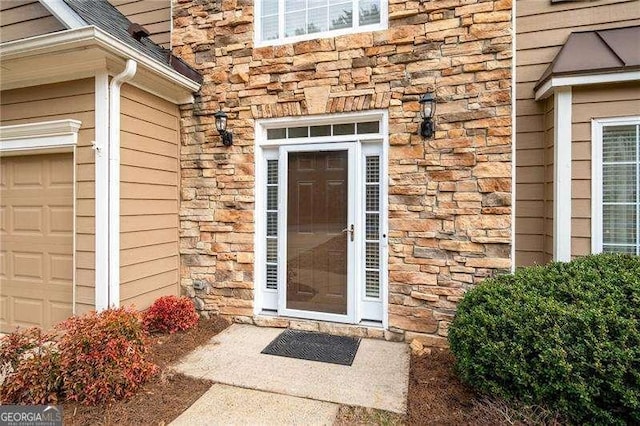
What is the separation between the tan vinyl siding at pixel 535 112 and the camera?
145 inches

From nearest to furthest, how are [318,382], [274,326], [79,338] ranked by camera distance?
[79,338]
[318,382]
[274,326]

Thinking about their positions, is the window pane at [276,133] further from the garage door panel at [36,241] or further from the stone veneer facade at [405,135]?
the garage door panel at [36,241]

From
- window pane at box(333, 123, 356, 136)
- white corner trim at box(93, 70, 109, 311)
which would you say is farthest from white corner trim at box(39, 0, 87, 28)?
window pane at box(333, 123, 356, 136)

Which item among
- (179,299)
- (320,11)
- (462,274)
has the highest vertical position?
(320,11)

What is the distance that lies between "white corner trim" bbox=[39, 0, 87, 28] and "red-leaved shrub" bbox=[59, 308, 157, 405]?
2.79 metres

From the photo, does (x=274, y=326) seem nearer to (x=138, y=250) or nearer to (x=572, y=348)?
(x=138, y=250)

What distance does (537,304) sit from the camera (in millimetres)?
2373

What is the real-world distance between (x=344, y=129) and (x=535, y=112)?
2026 millimetres

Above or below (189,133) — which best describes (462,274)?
below

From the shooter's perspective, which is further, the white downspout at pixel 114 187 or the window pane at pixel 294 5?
the window pane at pixel 294 5

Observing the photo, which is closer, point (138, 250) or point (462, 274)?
point (462, 274)

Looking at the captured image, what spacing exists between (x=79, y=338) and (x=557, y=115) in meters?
4.53

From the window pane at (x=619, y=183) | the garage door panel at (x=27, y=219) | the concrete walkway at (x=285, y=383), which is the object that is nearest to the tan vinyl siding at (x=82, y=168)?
the garage door panel at (x=27, y=219)

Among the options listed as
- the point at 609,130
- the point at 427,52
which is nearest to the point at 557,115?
the point at 609,130
